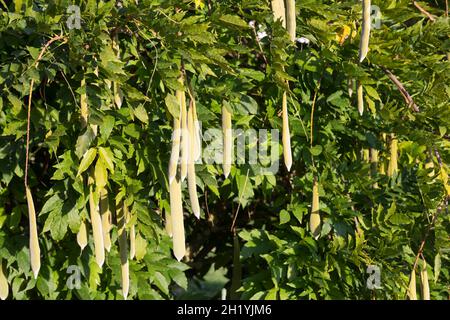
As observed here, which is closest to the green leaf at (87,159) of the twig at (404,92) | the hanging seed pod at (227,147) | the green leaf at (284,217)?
the hanging seed pod at (227,147)

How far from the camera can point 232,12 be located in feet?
10.0

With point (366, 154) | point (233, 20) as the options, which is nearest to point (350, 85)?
point (366, 154)

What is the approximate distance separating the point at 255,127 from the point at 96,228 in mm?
949

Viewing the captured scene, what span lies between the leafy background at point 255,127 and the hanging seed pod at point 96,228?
0.06 metres

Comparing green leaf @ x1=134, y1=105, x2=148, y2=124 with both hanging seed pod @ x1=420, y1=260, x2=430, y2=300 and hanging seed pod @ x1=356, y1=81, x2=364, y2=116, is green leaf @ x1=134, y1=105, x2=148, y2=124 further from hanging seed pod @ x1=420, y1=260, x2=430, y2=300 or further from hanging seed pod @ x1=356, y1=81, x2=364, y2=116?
hanging seed pod @ x1=420, y1=260, x2=430, y2=300

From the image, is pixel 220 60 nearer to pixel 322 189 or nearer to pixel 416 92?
pixel 322 189

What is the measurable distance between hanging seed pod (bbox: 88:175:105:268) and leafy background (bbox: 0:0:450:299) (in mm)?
64

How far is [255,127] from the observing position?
336 cm

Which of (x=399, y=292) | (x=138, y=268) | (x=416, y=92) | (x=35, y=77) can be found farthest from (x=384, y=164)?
(x=35, y=77)

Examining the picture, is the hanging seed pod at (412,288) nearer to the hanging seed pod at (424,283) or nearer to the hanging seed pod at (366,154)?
the hanging seed pod at (424,283)

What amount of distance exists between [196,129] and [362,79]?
83cm

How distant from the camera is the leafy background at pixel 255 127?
9.20ft

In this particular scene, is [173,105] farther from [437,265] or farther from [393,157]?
[437,265]

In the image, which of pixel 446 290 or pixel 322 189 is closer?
pixel 322 189
